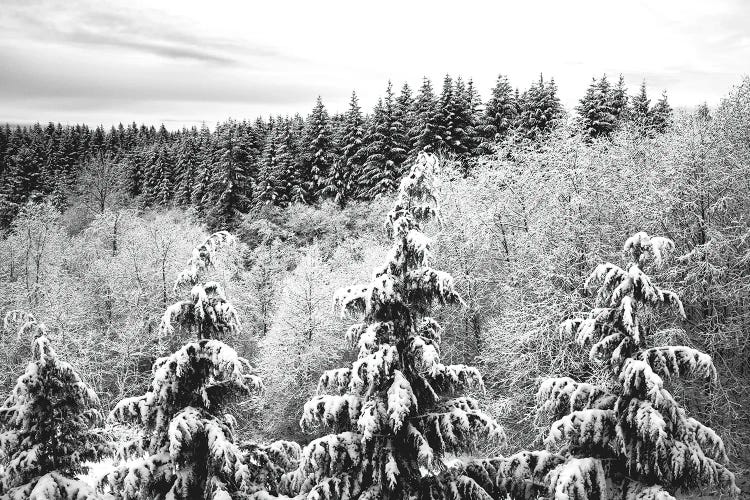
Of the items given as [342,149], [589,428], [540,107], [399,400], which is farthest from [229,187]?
[589,428]

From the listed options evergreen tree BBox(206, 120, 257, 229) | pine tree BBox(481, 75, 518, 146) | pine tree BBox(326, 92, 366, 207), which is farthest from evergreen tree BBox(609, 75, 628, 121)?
evergreen tree BBox(206, 120, 257, 229)

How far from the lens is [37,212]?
139 ft

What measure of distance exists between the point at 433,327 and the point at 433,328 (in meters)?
0.02

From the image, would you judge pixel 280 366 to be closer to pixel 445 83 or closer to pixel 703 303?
pixel 703 303

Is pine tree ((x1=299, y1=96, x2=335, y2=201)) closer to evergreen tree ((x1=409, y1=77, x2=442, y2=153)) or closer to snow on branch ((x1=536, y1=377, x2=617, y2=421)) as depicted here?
evergreen tree ((x1=409, y1=77, x2=442, y2=153))

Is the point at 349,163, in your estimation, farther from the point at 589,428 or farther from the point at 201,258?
the point at 589,428

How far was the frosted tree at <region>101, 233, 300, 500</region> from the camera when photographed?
289 inches

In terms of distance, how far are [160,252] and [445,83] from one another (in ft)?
104

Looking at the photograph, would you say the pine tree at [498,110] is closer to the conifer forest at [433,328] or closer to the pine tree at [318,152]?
the conifer forest at [433,328]

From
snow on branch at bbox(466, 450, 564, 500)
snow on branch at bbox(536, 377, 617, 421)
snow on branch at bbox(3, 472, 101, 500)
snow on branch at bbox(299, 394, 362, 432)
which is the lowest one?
snow on branch at bbox(3, 472, 101, 500)

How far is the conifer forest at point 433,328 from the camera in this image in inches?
269

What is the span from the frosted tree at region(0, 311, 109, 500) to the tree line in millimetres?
31384

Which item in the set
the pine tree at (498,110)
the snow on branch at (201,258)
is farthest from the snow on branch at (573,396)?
the pine tree at (498,110)

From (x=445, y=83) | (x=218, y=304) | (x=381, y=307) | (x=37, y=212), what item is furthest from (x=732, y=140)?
(x=37, y=212)
